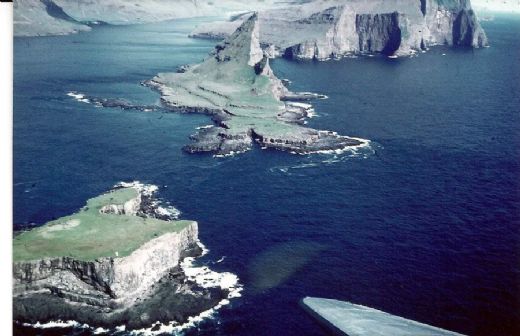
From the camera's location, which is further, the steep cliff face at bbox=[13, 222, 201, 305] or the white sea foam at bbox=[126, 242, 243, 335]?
the steep cliff face at bbox=[13, 222, 201, 305]

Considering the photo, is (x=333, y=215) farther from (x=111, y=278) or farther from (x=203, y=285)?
(x=111, y=278)

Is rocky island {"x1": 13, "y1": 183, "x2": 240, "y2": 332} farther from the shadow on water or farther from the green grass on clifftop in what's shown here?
the shadow on water

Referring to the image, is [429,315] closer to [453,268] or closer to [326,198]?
[453,268]

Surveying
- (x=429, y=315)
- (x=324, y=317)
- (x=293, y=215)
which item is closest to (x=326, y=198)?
(x=293, y=215)

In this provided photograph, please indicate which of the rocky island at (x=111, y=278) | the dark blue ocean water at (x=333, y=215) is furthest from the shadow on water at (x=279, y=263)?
the rocky island at (x=111, y=278)

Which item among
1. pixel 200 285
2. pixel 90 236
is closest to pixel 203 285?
pixel 200 285

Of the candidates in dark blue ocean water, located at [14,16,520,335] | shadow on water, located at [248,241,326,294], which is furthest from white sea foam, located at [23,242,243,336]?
shadow on water, located at [248,241,326,294]
